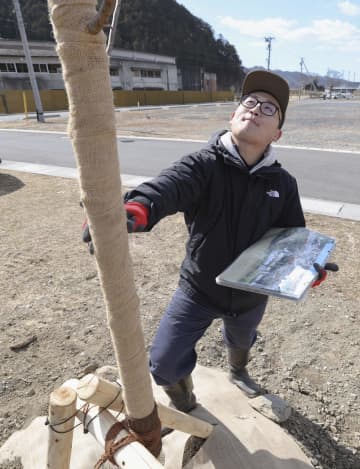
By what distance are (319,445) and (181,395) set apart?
780 millimetres

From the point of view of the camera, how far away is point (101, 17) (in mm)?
760

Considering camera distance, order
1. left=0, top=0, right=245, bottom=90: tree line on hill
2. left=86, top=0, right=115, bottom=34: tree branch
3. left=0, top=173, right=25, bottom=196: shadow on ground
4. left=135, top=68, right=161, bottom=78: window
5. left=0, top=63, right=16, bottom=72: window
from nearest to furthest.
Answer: left=86, top=0, right=115, bottom=34: tree branch, left=0, top=173, right=25, bottom=196: shadow on ground, left=0, top=63, right=16, bottom=72: window, left=135, top=68, right=161, bottom=78: window, left=0, top=0, right=245, bottom=90: tree line on hill

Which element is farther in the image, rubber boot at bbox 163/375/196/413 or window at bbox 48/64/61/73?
window at bbox 48/64/61/73

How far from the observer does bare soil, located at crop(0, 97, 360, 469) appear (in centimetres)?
217

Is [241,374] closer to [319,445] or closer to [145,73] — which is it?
[319,445]

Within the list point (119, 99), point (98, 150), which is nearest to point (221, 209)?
point (98, 150)

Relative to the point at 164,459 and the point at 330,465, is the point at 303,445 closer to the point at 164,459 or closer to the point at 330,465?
the point at 330,465

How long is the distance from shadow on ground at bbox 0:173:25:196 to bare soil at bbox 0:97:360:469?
2.39m

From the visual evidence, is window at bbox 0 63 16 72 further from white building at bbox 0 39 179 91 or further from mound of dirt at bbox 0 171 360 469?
mound of dirt at bbox 0 171 360 469

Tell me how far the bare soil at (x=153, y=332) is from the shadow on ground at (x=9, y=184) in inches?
94.3

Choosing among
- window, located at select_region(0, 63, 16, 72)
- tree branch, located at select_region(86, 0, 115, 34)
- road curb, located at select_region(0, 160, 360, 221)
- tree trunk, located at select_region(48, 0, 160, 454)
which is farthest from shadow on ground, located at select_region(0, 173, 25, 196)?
window, located at select_region(0, 63, 16, 72)

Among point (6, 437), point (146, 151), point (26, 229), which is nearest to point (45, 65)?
point (146, 151)

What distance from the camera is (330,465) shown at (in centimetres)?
191

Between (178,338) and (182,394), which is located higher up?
(178,338)
